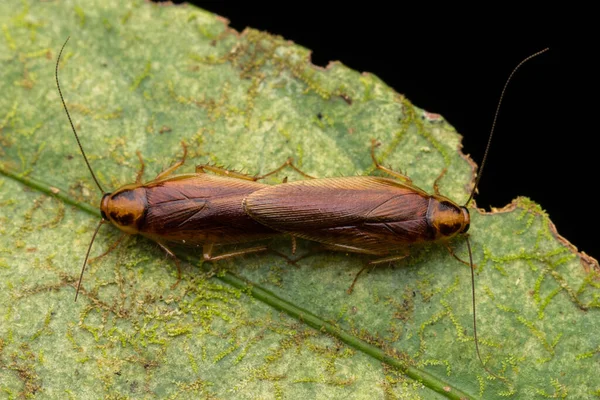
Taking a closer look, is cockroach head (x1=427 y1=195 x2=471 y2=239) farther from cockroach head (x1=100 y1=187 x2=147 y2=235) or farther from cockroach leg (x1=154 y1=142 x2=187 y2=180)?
cockroach head (x1=100 y1=187 x2=147 y2=235)

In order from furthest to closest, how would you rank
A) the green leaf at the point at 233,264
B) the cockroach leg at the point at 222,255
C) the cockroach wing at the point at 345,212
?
the cockroach leg at the point at 222,255 < the cockroach wing at the point at 345,212 < the green leaf at the point at 233,264

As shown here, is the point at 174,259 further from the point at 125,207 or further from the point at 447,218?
the point at 447,218

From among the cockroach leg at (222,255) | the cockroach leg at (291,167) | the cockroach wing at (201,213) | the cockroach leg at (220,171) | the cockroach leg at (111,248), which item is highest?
the cockroach leg at (291,167)

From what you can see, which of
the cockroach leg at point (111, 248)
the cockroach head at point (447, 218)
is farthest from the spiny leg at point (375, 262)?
the cockroach leg at point (111, 248)

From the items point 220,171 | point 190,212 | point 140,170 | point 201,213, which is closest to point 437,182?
point 220,171

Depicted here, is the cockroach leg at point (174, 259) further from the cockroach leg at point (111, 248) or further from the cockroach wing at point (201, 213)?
the cockroach leg at point (111, 248)

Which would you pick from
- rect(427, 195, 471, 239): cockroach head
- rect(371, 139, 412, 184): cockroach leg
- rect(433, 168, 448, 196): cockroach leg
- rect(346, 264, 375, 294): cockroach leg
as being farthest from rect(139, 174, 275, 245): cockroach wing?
rect(433, 168, 448, 196): cockroach leg

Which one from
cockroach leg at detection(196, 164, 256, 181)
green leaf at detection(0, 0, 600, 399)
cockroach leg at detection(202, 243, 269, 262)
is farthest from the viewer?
cockroach leg at detection(196, 164, 256, 181)
